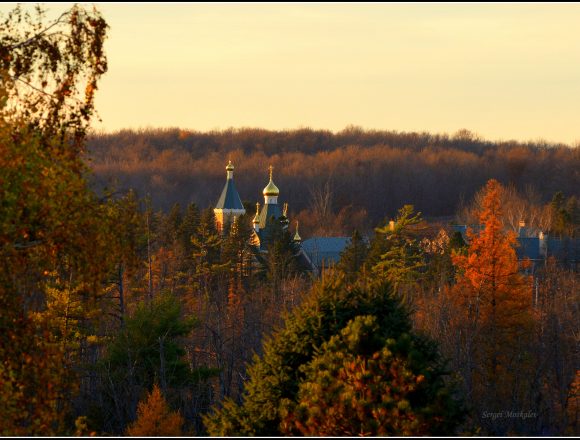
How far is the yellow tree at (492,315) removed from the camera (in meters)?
32.8

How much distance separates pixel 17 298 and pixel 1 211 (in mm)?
1130

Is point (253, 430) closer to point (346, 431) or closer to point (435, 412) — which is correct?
point (346, 431)

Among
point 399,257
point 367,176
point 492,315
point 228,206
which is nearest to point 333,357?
point 492,315

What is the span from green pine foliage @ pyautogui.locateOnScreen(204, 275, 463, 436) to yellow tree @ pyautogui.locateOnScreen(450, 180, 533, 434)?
47.0ft

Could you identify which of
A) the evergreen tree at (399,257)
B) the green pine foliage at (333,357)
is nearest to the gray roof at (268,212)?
the evergreen tree at (399,257)

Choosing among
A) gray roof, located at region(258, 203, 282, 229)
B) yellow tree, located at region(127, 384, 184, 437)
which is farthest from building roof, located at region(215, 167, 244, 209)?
yellow tree, located at region(127, 384, 184, 437)

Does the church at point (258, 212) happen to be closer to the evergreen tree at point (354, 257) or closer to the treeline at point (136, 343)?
the evergreen tree at point (354, 257)

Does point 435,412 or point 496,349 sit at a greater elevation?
point 435,412

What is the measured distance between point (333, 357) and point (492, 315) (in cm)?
2177

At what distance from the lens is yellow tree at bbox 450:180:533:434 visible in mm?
32844

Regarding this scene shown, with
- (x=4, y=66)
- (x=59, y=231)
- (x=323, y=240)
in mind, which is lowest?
(x=323, y=240)

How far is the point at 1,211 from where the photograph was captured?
41.1 ft

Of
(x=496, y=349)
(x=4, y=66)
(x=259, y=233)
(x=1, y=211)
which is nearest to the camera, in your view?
(x=1, y=211)

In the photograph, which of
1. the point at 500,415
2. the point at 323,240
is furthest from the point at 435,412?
the point at 323,240
